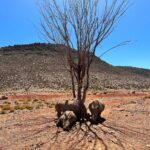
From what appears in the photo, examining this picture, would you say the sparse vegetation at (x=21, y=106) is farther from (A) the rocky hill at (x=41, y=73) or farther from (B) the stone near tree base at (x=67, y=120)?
(A) the rocky hill at (x=41, y=73)

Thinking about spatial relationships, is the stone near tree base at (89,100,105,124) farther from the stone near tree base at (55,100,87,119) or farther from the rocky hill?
the rocky hill

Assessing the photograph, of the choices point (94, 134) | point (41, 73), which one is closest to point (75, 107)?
point (94, 134)

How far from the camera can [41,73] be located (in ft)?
232

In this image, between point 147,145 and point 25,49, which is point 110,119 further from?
point 25,49

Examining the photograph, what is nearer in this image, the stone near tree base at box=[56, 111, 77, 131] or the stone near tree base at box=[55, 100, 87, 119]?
the stone near tree base at box=[56, 111, 77, 131]

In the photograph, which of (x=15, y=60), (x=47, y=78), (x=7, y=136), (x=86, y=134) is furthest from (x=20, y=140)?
(x=15, y=60)

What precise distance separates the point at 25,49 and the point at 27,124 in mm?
85096

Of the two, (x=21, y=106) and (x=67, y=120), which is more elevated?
(x=21, y=106)

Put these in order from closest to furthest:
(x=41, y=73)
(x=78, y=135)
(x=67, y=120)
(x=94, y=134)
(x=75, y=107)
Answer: (x=78, y=135)
(x=94, y=134)
(x=67, y=120)
(x=75, y=107)
(x=41, y=73)

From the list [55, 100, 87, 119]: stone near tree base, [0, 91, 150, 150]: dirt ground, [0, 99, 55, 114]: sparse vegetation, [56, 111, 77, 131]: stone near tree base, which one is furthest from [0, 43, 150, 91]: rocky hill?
[56, 111, 77, 131]: stone near tree base

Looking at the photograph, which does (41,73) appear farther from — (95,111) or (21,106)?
(95,111)

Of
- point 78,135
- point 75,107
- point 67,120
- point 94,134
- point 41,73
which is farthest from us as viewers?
point 41,73

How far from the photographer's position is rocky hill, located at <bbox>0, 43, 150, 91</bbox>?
58.8 meters

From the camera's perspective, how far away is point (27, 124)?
13.5m
